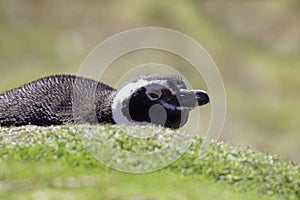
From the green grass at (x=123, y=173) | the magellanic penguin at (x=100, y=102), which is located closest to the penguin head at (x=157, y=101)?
the magellanic penguin at (x=100, y=102)

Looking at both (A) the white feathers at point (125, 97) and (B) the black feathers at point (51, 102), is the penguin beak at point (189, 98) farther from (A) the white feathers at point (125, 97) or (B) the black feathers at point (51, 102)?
(B) the black feathers at point (51, 102)

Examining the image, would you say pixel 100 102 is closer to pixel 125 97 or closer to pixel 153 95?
pixel 125 97

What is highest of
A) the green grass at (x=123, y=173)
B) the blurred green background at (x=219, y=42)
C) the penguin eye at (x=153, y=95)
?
the blurred green background at (x=219, y=42)

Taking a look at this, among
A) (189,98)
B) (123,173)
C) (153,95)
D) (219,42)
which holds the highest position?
(219,42)

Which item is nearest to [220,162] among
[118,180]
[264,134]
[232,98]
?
[118,180]

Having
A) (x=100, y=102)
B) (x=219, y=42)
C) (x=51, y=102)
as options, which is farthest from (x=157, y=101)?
(x=219, y=42)

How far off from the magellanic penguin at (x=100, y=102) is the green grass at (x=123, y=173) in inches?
42.1

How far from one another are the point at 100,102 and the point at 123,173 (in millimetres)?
4884

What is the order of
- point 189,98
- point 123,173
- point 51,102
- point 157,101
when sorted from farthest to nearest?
point 51,102, point 157,101, point 189,98, point 123,173

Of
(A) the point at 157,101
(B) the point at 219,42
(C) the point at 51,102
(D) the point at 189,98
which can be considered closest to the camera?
(D) the point at 189,98

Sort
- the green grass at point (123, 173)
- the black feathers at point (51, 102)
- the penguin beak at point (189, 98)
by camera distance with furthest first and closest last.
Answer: the black feathers at point (51, 102)
the penguin beak at point (189, 98)
the green grass at point (123, 173)

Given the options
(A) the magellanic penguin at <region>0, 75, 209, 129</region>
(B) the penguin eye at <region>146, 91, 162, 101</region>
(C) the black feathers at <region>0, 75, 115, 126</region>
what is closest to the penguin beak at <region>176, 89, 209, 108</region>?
(A) the magellanic penguin at <region>0, 75, 209, 129</region>

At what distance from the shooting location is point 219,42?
94625mm

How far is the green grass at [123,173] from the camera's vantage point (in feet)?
63.2
